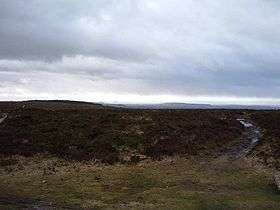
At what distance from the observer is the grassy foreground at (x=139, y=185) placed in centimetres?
3222

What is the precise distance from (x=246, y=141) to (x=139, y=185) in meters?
22.1

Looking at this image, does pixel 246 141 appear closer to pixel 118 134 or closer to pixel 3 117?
pixel 118 134

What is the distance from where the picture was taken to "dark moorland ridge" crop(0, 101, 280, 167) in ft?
162

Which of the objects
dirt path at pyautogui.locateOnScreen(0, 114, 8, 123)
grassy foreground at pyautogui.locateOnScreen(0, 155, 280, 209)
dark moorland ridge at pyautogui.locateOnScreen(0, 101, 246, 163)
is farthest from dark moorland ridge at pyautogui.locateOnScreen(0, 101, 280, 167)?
grassy foreground at pyautogui.locateOnScreen(0, 155, 280, 209)

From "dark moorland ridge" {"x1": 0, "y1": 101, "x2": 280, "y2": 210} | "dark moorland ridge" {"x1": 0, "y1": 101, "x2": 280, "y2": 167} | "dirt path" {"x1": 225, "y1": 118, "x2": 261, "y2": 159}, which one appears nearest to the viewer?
"dark moorland ridge" {"x1": 0, "y1": 101, "x2": 280, "y2": 210}

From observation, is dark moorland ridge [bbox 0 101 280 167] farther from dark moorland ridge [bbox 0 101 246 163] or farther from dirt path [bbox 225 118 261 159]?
dirt path [bbox 225 118 261 159]

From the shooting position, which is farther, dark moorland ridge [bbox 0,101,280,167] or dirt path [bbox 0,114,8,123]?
dirt path [bbox 0,114,8,123]

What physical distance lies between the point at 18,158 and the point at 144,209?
19.8 meters

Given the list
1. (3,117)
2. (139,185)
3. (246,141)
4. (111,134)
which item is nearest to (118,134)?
(111,134)

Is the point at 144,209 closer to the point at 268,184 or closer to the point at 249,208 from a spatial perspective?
the point at 249,208

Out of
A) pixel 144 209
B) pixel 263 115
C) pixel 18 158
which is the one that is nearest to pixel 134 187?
pixel 144 209

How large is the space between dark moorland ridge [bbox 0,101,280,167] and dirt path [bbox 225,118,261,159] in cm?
111

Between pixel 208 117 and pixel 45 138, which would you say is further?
pixel 208 117

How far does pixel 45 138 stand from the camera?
174 ft
